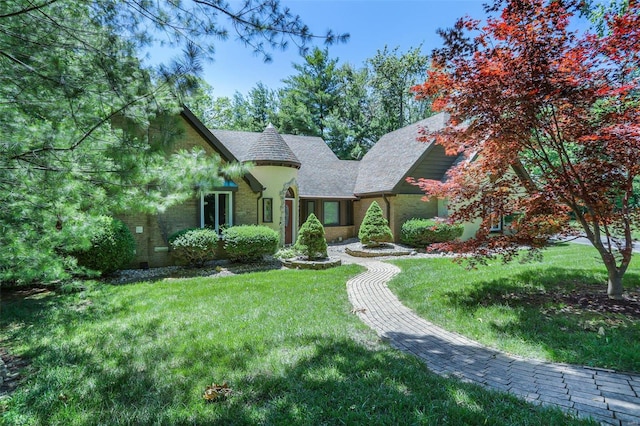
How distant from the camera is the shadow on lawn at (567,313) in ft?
14.1

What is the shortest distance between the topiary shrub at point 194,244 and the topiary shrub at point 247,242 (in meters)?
0.46

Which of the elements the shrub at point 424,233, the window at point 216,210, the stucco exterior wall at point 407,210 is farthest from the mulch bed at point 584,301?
the stucco exterior wall at point 407,210

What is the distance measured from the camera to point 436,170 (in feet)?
56.6

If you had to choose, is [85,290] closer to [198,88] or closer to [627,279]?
[198,88]

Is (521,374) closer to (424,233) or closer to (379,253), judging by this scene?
(379,253)

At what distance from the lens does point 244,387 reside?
11.3 ft

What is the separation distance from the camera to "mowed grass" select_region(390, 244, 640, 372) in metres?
4.42

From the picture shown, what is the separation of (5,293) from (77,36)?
7691 millimetres

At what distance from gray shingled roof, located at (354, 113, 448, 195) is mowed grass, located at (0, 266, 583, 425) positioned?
11.6m

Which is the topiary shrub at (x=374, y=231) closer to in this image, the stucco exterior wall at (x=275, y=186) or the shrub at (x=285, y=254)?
the shrub at (x=285, y=254)

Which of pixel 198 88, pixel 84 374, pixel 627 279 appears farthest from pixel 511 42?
pixel 84 374

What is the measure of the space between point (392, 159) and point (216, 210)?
1097 centimetres

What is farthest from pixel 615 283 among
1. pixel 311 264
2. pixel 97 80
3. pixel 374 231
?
pixel 374 231

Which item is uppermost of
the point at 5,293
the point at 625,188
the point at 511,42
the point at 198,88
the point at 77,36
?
the point at 511,42
